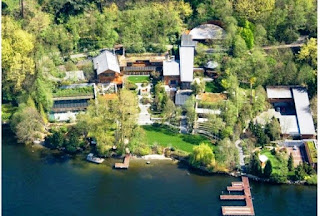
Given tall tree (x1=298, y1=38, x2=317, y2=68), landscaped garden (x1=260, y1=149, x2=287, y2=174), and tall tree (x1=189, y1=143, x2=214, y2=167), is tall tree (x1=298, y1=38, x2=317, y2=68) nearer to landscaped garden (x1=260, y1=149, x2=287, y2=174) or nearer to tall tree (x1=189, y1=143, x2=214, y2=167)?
landscaped garden (x1=260, y1=149, x2=287, y2=174)

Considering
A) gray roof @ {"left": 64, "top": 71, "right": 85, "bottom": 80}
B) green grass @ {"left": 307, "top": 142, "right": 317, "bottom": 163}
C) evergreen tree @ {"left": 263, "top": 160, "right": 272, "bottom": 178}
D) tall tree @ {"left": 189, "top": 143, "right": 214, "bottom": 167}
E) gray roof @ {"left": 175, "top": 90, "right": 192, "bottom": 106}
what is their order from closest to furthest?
evergreen tree @ {"left": 263, "top": 160, "right": 272, "bottom": 178} → tall tree @ {"left": 189, "top": 143, "right": 214, "bottom": 167} → green grass @ {"left": 307, "top": 142, "right": 317, "bottom": 163} → gray roof @ {"left": 175, "top": 90, "right": 192, "bottom": 106} → gray roof @ {"left": 64, "top": 71, "right": 85, "bottom": 80}

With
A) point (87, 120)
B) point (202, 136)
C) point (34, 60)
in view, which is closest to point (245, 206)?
point (202, 136)

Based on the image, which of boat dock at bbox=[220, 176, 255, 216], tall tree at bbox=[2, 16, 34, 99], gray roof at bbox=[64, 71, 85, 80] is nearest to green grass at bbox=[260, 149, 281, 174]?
boat dock at bbox=[220, 176, 255, 216]

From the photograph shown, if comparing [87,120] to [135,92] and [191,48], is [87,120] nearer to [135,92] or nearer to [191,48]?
[135,92]

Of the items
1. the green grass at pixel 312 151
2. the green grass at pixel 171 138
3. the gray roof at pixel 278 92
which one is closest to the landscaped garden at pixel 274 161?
the green grass at pixel 312 151

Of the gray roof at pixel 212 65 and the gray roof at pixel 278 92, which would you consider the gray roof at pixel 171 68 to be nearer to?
the gray roof at pixel 212 65

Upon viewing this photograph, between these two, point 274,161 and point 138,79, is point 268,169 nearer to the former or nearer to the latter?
point 274,161
